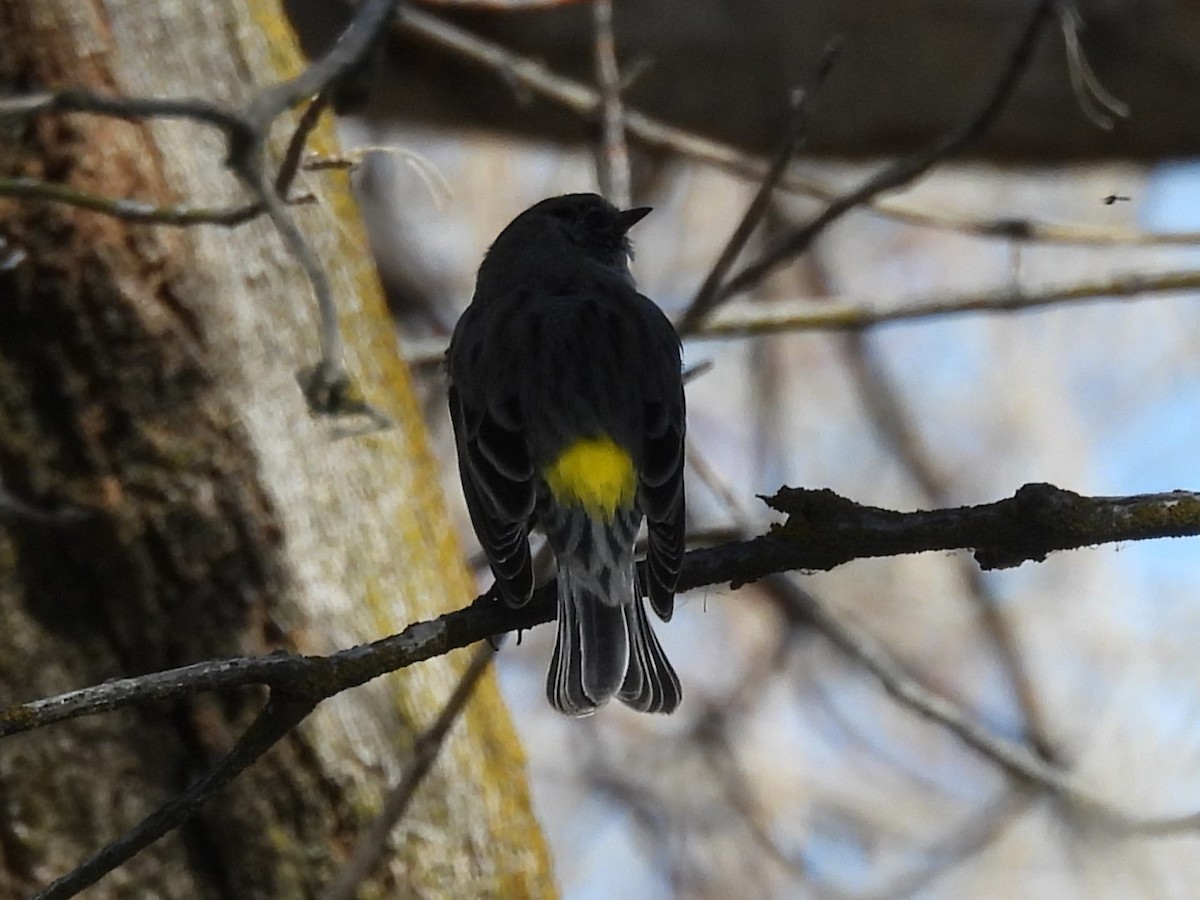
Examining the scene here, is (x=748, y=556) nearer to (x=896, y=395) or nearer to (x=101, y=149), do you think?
(x=101, y=149)

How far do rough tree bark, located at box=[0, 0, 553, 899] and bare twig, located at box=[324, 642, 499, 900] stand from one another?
18 cm

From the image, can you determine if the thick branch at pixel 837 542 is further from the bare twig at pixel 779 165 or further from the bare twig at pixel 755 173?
the bare twig at pixel 755 173

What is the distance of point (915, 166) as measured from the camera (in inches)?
186

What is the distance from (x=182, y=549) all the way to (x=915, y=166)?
230cm

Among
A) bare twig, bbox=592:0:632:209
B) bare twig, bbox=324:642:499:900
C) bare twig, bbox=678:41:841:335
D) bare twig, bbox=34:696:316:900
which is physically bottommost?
bare twig, bbox=34:696:316:900

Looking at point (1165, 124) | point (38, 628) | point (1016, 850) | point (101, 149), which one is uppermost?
point (1165, 124)

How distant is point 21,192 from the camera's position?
3662 mm

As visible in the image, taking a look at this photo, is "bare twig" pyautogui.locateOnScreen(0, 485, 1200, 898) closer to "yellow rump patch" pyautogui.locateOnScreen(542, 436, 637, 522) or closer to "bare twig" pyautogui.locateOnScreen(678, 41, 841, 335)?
"yellow rump patch" pyautogui.locateOnScreen(542, 436, 637, 522)

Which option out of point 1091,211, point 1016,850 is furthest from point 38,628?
point 1091,211

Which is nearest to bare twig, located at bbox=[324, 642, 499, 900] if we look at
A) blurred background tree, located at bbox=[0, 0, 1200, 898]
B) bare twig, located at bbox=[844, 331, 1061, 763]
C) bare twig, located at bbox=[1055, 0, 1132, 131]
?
blurred background tree, located at bbox=[0, 0, 1200, 898]

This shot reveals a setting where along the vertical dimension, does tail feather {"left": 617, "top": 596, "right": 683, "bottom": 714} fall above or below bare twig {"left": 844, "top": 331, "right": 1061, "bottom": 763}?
below

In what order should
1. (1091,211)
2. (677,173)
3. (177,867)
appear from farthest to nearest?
(1091,211) < (677,173) < (177,867)

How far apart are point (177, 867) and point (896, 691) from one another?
84.1 inches

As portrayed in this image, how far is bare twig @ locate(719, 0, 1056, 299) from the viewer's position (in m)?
4.54
